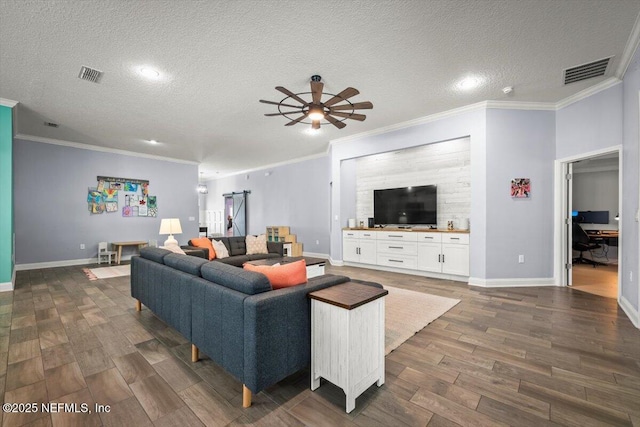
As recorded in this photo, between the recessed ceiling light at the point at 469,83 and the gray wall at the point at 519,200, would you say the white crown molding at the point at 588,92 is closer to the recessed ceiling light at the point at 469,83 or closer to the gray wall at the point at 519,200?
the gray wall at the point at 519,200

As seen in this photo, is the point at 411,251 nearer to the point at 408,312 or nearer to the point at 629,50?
the point at 408,312

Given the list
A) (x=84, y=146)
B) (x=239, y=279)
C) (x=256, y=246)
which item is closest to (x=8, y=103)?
(x=84, y=146)

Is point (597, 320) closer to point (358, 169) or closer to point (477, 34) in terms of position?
point (477, 34)

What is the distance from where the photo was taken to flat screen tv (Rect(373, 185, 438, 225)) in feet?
17.6

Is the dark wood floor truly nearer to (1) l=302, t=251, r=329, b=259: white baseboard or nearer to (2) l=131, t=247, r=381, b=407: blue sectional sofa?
(2) l=131, t=247, r=381, b=407: blue sectional sofa

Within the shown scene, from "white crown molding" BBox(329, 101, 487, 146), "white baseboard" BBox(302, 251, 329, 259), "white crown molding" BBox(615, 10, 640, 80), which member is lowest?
"white baseboard" BBox(302, 251, 329, 259)

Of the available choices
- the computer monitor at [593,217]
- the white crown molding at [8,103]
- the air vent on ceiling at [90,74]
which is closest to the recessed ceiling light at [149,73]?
the air vent on ceiling at [90,74]

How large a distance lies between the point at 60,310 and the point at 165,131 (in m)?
3.72

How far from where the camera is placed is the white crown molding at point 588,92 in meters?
3.62

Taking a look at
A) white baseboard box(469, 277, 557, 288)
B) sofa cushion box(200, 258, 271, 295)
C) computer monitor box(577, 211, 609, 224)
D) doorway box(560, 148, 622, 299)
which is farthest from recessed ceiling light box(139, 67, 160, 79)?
computer monitor box(577, 211, 609, 224)

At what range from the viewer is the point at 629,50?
2.96 meters

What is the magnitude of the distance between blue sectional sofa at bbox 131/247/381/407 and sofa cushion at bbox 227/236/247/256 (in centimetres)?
336

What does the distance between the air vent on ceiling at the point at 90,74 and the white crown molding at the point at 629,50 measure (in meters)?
5.80

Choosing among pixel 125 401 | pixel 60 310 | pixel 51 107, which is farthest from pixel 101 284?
pixel 125 401
